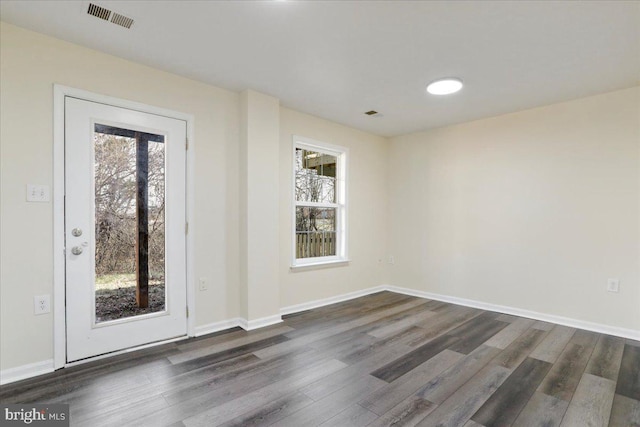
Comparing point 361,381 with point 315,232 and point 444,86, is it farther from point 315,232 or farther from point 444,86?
point 444,86

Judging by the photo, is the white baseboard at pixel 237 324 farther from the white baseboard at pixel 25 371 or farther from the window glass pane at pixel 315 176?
the window glass pane at pixel 315 176

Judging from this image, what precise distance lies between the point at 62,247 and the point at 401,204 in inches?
164

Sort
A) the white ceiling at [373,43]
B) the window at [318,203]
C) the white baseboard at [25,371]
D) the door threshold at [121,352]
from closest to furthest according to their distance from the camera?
the white ceiling at [373,43] → the white baseboard at [25,371] → the door threshold at [121,352] → the window at [318,203]

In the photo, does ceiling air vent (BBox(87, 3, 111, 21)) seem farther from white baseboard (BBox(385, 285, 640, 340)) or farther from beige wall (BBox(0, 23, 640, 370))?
white baseboard (BBox(385, 285, 640, 340))

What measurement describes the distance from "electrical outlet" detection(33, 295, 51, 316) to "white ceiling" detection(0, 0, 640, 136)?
1916 mm

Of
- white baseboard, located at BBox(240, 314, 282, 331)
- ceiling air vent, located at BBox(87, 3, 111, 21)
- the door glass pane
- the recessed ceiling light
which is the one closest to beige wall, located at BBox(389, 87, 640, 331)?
the recessed ceiling light

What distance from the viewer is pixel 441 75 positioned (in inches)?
113

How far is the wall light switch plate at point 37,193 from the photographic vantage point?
2252 millimetres

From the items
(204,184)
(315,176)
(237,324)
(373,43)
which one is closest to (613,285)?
(373,43)

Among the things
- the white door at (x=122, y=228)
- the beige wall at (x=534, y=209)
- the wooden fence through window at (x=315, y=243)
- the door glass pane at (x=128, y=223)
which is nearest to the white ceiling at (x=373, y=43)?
the beige wall at (x=534, y=209)

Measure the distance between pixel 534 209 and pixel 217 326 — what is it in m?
3.75

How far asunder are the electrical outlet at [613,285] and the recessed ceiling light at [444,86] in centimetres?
249

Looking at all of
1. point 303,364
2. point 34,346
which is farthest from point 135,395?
point 303,364

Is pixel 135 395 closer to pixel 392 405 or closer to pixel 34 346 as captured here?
pixel 34 346
